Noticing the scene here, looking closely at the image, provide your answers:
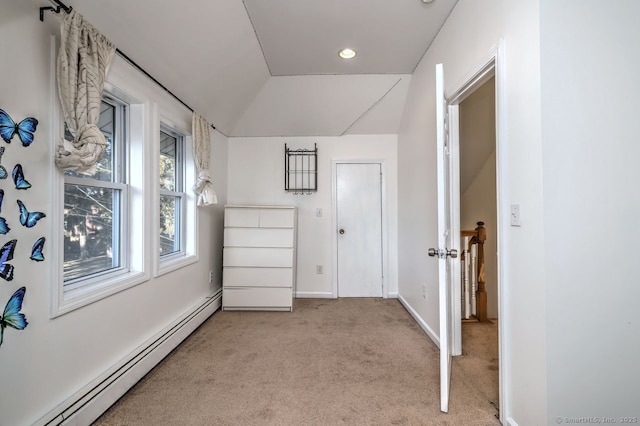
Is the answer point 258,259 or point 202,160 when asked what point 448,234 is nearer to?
point 258,259

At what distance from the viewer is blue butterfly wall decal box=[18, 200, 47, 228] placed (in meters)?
1.23

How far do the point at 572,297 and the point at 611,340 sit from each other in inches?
9.8

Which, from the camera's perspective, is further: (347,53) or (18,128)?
(347,53)

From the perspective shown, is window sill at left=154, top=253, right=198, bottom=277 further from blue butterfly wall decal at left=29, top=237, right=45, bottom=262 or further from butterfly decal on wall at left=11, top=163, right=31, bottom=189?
butterfly decal on wall at left=11, top=163, right=31, bottom=189

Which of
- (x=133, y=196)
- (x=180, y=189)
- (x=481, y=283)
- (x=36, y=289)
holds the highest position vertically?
(x=180, y=189)

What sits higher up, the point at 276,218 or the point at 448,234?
the point at 276,218

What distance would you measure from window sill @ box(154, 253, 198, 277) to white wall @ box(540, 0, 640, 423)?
2499 millimetres

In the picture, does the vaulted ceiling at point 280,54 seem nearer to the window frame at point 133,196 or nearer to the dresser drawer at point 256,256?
the window frame at point 133,196

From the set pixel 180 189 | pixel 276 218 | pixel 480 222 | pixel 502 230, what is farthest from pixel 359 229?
pixel 502 230

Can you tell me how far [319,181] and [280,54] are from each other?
5.29 ft

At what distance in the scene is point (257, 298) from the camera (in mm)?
3348

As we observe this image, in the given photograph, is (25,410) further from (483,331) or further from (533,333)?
(483,331)

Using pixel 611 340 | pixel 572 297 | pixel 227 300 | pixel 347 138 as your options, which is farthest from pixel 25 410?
pixel 347 138

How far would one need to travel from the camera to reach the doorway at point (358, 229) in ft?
12.8
